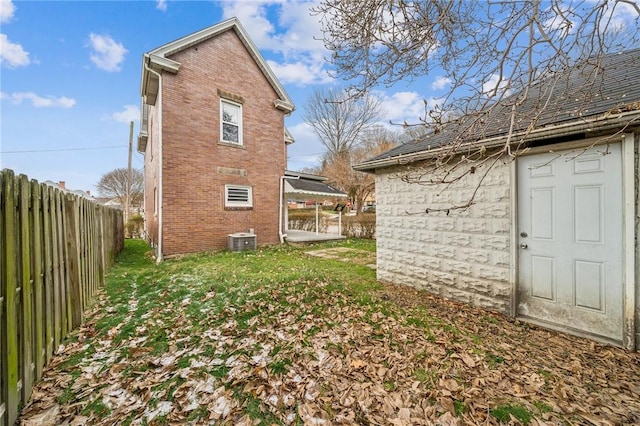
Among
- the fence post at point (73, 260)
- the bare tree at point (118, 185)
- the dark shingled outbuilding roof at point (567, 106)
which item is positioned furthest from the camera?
the bare tree at point (118, 185)

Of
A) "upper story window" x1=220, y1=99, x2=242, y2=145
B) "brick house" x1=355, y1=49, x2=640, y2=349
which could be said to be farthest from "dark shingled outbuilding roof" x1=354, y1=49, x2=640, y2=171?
"upper story window" x1=220, y1=99, x2=242, y2=145

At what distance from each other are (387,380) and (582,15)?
14.3ft

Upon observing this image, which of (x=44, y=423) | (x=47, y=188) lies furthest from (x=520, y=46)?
(x=44, y=423)

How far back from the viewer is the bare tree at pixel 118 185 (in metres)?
35.2

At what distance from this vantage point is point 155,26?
34.8ft

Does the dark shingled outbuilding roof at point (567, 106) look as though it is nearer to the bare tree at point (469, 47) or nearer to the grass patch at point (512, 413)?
the bare tree at point (469, 47)

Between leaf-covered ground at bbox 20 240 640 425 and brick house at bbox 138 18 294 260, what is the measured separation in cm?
500

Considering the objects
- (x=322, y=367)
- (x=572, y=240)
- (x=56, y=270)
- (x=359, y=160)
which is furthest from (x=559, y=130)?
(x=359, y=160)

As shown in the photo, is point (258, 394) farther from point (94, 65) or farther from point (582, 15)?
point (94, 65)

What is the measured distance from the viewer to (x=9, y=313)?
1994 millimetres

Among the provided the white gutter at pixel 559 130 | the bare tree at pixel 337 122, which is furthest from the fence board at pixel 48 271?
the bare tree at pixel 337 122

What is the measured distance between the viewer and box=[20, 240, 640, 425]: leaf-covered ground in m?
2.25

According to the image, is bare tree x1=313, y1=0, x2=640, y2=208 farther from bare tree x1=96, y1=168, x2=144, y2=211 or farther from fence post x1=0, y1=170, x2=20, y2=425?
bare tree x1=96, y1=168, x2=144, y2=211

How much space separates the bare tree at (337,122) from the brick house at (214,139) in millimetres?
14827
